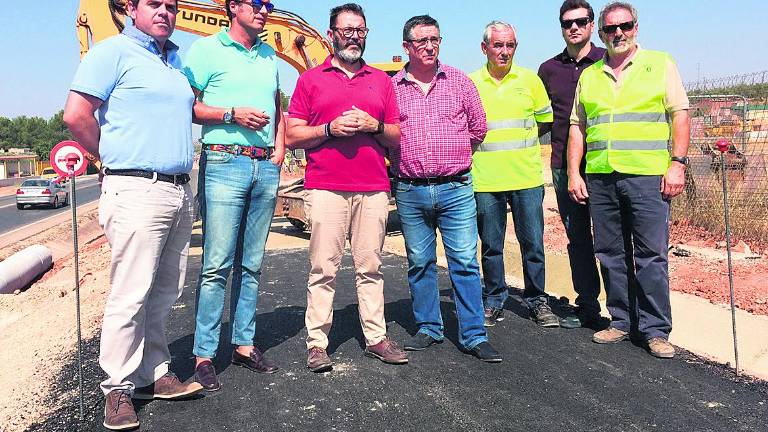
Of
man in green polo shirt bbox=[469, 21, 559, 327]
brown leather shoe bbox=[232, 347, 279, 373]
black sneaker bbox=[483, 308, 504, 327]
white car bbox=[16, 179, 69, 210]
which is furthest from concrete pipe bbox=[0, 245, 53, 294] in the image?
white car bbox=[16, 179, 69, 210]

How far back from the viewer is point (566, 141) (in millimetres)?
4711

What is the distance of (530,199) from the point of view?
465 centimetres

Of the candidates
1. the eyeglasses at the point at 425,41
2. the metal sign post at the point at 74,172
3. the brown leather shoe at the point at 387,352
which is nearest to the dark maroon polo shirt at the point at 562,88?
the eyeglasses at the point at 425,41

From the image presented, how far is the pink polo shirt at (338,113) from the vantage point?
3605 millimetres

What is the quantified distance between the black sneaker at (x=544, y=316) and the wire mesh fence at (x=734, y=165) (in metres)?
5.14

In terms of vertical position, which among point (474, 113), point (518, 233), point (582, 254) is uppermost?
point (474, 113)

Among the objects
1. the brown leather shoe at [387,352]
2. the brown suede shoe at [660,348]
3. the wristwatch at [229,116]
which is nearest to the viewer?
the wristwatch at [229,116]

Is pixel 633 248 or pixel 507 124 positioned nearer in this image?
pixel 633 248

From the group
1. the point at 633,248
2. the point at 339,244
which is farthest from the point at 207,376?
the point at 633,248

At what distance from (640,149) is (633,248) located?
0.73 metres

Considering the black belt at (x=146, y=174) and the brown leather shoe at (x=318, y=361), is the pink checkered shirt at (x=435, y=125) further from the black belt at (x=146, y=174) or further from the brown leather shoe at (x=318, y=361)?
the black belt at (x=146, y=174)

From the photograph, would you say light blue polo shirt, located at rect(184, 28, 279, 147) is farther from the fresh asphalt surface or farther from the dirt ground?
the dirt ground

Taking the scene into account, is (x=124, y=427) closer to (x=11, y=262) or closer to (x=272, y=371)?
(x=272, y=371)

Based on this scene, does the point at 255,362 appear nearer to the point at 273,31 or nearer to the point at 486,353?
the point at 486,353
